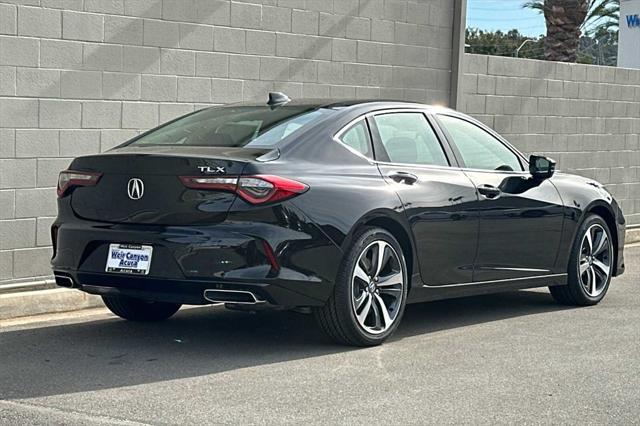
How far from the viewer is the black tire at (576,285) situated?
8.93m

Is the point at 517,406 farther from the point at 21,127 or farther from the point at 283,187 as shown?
the point at 21,127

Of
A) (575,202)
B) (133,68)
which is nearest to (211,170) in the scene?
(133,68)

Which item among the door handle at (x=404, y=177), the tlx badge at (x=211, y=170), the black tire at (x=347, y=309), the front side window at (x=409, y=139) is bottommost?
the black tire at (x=347, y=309)

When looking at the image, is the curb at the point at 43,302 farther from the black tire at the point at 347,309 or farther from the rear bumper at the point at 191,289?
the black tire at the point at 347,309

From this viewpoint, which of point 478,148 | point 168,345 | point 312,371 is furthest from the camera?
point 478,148

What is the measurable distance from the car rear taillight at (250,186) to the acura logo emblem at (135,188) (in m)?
0.28

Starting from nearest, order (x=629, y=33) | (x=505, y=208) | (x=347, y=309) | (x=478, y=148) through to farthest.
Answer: (x=347, y=309) < (x=505, y=208) < (x=478, y=148) < (x=629, y=33)

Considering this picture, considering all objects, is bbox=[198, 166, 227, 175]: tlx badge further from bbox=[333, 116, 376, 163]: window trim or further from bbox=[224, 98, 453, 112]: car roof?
bbox=[224, 98, 453, 112]: car roof

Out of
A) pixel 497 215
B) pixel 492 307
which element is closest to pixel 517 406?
pixel 497 215

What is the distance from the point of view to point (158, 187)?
21.7 feet

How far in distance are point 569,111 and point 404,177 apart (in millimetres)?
7563

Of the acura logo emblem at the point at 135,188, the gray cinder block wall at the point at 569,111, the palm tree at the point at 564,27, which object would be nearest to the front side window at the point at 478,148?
the acura logo emblem at the point at 135,188

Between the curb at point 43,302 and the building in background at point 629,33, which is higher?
the building in background at point 629,33

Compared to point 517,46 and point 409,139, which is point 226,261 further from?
point 517,46
